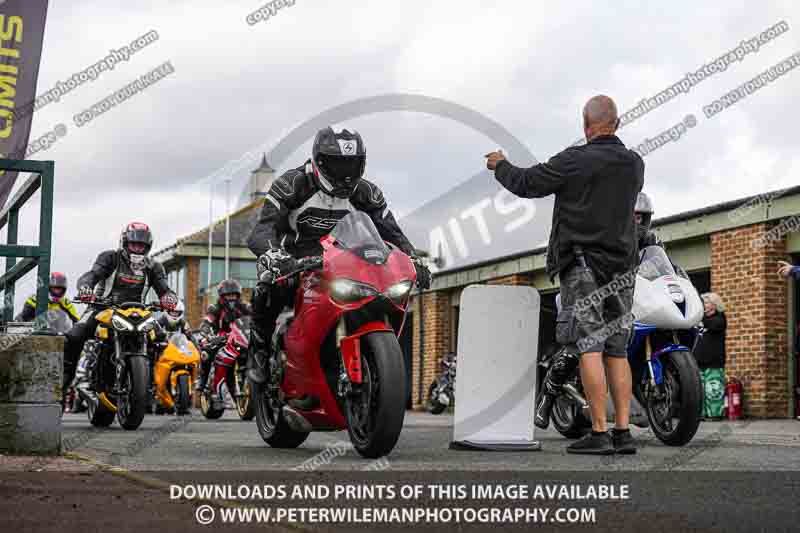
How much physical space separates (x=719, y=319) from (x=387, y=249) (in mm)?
10608

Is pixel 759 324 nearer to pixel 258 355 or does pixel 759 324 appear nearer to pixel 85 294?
pixel 85 294

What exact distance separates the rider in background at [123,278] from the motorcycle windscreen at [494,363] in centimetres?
491

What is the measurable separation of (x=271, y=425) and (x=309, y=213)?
4.74 ft

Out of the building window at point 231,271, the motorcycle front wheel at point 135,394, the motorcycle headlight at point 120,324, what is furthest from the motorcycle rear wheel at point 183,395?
the building window at point 231,271

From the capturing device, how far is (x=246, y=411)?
576 inches

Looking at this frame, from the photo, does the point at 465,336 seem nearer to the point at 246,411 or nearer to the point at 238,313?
the point at 246,411

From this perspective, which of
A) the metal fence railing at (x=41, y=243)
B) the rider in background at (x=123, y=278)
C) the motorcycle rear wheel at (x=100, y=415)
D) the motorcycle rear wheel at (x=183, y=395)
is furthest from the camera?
the motorcycle rear wheel at (x=183, y=395)

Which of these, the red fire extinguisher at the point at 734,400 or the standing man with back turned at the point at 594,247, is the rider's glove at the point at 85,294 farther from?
the red fire extinguisher at the point at 734,400

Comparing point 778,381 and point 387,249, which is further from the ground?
point 387,249

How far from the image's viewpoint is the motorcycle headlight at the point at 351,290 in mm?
6551

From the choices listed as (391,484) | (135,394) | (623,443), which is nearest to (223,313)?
(135,394)

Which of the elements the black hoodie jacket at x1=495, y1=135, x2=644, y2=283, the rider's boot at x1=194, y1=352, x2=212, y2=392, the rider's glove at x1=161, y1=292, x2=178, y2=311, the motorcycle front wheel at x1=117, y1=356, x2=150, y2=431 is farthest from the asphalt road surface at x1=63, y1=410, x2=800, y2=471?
the rider's boot at x1=194, y1=352, x2=212, y2=392

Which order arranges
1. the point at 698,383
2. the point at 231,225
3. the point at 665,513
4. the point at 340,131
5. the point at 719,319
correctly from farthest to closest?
the point at 231,225 < the point at 719,319 < the point at 698,383 < the point at 340,131 < the point at 665,513

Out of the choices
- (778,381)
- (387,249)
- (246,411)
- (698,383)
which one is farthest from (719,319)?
(387,249)
